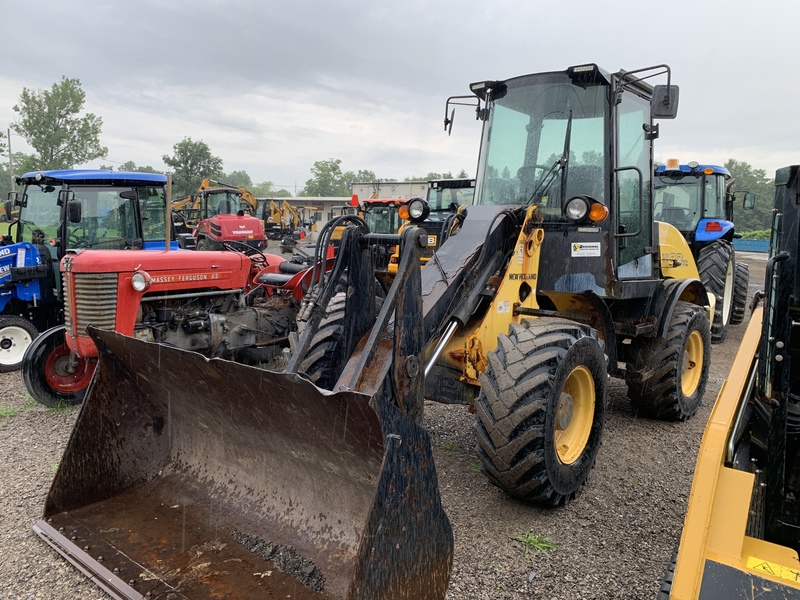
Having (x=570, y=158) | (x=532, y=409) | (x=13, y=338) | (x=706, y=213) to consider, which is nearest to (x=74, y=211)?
(x=13, y=338)

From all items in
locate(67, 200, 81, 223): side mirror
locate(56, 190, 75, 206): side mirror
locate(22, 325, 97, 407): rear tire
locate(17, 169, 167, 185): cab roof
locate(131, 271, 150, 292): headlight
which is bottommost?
locate(22, 325, 97, 407): rear tire

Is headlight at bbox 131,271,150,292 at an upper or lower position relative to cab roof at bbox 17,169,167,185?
lower

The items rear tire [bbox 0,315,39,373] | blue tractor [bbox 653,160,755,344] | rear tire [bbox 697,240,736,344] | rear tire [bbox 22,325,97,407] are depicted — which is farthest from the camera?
blue tractor [bbox 653,160,755,344]

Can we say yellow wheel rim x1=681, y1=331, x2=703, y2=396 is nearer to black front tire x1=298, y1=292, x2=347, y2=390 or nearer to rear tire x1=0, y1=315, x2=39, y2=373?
black front tire x1=298, y1=292, x2=347, y2=390

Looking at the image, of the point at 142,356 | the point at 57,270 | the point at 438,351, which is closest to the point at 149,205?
the point at 57,270

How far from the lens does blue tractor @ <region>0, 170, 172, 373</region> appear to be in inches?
263

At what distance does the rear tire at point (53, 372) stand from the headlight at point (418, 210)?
10.9 ft

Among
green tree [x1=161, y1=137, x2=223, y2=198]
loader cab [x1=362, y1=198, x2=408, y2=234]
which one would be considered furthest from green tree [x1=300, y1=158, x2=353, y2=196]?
loader cab [x1=362, y1=198, x2=408, y2=234]

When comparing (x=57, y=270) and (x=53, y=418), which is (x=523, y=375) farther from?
(x=57, y=270)

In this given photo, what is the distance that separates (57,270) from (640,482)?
22.1 feet

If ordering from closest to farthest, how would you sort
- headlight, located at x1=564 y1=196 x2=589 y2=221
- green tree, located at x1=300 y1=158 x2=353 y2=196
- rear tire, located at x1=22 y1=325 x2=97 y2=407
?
1. headlight, located at x1=564 y1=196 x2=589 y2=221
2. rear tire, located at x1=22 y1=325 x2=97 y2=407
3. green tree, located at x1=300 y1=158 x2=353 y2=196

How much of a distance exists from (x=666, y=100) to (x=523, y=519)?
9.25ft

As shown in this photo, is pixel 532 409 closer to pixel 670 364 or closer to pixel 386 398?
pixel 386 398

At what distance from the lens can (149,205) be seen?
7.81 meters
